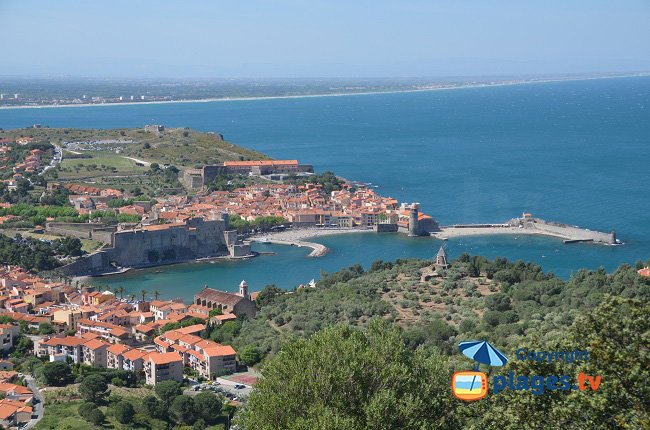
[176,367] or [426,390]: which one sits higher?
[426,390]

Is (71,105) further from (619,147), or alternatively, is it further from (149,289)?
(149,289)

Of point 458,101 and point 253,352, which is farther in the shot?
point 458,101

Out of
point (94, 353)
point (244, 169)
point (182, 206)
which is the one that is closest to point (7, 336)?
point (94, 353)

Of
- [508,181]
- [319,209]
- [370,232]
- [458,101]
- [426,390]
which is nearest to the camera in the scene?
[426,390]

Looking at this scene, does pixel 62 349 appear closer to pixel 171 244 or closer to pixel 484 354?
pixel 484 354

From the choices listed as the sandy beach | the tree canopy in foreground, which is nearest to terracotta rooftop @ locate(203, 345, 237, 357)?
the tree canopy in foreground

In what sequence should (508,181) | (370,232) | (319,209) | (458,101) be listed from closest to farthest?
(370,232), (319,209), (508,181), (458,101)

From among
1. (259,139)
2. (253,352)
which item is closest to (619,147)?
(259,139)

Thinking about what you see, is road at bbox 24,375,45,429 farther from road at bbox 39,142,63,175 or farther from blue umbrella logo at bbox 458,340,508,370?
road at bbox 39,142,63,175
